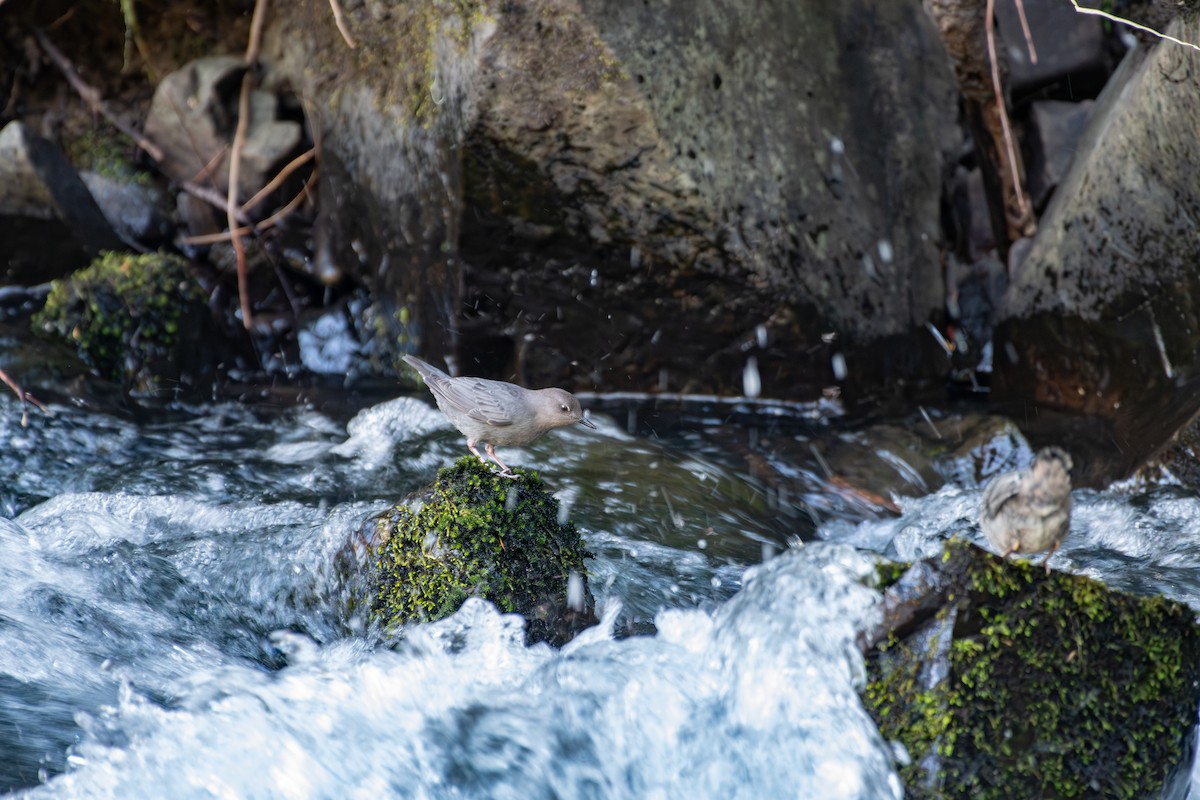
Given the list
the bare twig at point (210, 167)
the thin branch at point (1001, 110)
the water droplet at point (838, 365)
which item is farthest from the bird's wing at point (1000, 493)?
the bare twig at point (210, 167)

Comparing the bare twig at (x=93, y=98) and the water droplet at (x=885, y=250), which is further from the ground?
the bare twig at (x=93, y=98)

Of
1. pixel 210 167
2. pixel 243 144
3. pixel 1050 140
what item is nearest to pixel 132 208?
pixel 210 167

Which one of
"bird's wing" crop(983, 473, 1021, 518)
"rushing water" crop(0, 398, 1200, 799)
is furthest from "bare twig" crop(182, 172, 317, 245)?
"bird's wing" crop(983, 473, 1021, 518)

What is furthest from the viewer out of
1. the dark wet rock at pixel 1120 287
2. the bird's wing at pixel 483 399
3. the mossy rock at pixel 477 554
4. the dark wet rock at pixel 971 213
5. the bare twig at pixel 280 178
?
the bare twig at pixel 280 178

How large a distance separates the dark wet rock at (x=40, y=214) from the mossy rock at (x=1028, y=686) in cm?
708

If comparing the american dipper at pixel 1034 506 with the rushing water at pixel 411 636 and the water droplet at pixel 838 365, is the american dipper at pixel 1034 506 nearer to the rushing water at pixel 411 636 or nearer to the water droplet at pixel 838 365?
the rushing water at pixel 411 636

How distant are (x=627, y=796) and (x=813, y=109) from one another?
15.9 feet

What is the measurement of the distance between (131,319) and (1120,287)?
19.7 feet

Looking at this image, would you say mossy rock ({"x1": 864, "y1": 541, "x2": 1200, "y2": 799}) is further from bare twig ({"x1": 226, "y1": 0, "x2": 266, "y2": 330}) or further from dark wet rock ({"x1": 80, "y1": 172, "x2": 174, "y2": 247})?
dark wet rock ({"x1": 80, "y1": 172, "x2": 174, "y2": 247})

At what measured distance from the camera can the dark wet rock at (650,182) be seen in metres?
6.07

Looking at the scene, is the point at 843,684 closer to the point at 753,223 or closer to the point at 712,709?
the point at 712,709

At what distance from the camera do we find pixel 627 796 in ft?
10.4

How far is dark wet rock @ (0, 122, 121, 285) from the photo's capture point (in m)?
7.74

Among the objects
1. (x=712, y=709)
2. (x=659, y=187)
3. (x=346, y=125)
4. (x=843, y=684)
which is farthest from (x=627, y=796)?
(x=346, y=125)
